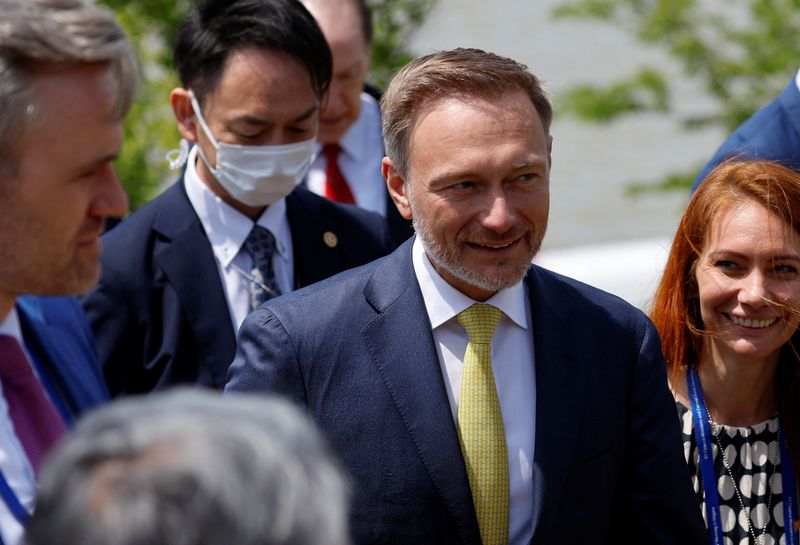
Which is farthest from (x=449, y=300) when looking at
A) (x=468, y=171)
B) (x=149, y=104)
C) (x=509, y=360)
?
(x=149, y=104)

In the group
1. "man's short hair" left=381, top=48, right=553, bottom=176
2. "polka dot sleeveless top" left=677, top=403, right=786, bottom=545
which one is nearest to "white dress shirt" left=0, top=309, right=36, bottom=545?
"man's short hair" left=381, top=48, right=553, bottom=176

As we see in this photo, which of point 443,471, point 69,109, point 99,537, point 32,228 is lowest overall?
point 443,471

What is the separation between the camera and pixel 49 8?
1.98 meters

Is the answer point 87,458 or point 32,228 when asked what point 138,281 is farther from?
point 87,458

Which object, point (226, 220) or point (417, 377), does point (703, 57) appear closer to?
point (226, 220)

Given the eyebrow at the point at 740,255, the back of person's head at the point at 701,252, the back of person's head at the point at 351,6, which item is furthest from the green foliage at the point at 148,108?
→ the eyebrow at the point at 740,255

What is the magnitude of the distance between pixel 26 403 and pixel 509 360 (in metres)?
1.14

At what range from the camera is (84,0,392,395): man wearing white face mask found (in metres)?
3.56

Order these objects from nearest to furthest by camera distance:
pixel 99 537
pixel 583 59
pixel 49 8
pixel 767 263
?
1. pixel 99 537
2. pixel 49 8
3. pixel 767 263
4. pixel 583 59

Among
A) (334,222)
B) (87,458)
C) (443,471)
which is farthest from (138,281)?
(87,458)

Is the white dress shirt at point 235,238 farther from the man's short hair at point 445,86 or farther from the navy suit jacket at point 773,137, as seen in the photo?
the navy suit jacket at point 773,137

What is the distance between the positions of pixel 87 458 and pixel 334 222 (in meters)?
2.68

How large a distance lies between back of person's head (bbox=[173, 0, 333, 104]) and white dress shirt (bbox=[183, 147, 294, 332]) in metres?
0.32

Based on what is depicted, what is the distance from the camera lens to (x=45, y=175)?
202 centimetres
